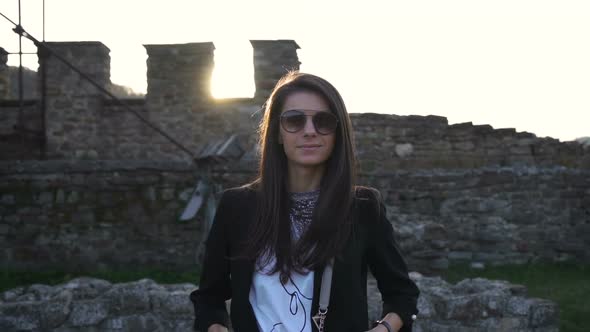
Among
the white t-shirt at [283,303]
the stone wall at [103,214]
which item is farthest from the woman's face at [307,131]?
the stone wall at [103,214]

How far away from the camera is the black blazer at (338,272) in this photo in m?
2.29

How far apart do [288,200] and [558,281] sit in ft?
22.6

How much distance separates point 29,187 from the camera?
9188 millimetres

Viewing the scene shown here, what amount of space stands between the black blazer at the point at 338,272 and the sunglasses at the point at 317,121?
23 cm

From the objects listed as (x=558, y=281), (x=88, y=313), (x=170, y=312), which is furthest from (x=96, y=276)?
(x=558, y=281)

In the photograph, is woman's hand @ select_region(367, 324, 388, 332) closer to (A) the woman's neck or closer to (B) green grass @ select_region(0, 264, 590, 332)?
(A) the woman's neck

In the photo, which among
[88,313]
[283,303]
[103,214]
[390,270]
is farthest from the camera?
[103,214]

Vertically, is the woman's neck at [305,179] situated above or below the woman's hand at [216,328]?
above

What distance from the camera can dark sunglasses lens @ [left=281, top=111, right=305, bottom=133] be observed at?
2.41m

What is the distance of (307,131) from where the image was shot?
94.0 inches

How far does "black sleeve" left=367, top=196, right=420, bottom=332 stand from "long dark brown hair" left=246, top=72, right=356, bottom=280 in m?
0.12

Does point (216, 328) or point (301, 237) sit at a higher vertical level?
point (301, 237)

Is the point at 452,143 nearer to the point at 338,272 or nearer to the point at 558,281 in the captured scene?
the point at 558,281

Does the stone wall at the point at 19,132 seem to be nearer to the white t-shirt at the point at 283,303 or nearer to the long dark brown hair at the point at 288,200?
the long dark brown hair at the point at 288,200
